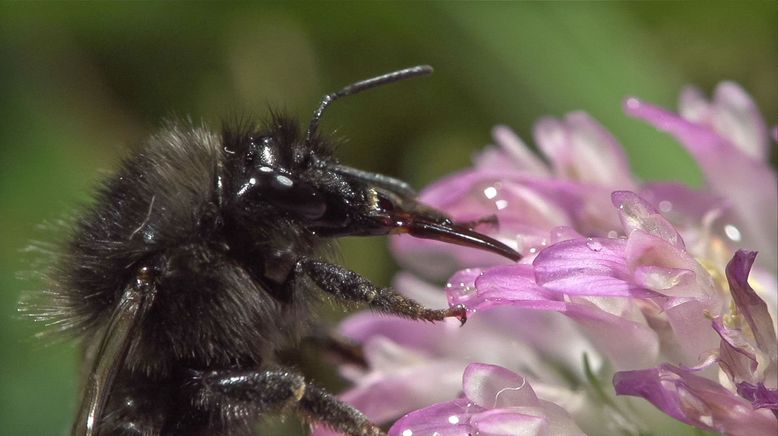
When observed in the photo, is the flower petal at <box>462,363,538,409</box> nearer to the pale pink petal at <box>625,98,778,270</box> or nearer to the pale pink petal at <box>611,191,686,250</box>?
the pale pink petal at <box>611,191,686,250</box>

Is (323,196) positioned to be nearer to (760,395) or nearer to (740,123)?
(760,395)

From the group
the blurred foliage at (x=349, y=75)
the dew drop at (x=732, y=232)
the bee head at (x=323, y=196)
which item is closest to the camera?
the bee head at (x=323, y=196)

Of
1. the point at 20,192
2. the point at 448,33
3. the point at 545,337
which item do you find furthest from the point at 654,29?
the point at 20,192

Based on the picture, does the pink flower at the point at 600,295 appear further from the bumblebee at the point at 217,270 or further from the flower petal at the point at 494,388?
the bumblebee at the point at 217,270

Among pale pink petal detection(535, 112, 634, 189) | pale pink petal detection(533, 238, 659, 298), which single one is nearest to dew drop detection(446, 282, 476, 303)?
pale pink petal detection(533, 238, 659, 298)

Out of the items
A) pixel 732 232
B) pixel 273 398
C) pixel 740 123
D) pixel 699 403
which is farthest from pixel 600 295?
pixel 740 123

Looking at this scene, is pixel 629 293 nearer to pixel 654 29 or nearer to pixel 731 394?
pixel 731 394

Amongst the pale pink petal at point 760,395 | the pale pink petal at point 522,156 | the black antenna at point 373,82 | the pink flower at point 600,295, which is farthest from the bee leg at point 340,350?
the pale pink petal at point 760,395
